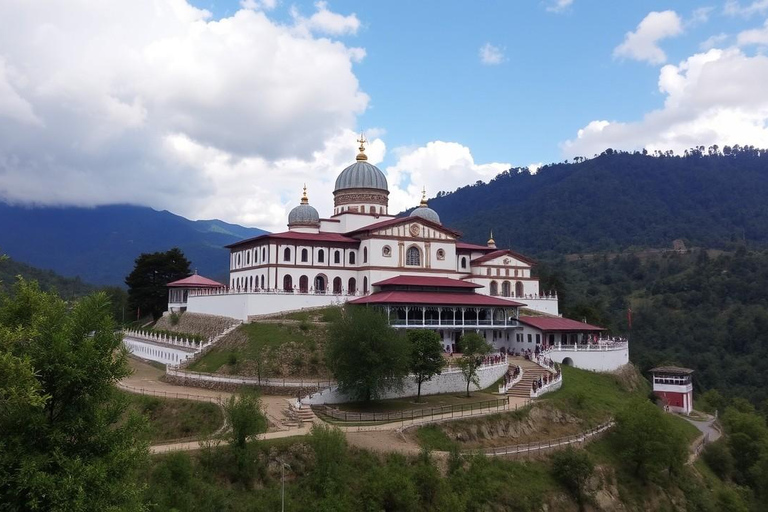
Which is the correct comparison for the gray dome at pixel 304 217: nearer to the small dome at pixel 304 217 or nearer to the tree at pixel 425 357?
the small dome at pixel 304 217

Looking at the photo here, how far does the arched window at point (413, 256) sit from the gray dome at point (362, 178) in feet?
32.4

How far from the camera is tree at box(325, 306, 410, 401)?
3734 cm

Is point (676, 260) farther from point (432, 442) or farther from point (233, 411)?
point (233, 411)

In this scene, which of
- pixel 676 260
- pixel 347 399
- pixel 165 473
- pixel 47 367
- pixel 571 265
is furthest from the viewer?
pixel 571 265

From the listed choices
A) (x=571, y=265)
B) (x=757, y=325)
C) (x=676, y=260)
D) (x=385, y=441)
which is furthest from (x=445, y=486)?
(x=571, y=265)

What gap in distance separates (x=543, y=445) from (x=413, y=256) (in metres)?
28.0

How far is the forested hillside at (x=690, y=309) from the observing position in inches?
3666

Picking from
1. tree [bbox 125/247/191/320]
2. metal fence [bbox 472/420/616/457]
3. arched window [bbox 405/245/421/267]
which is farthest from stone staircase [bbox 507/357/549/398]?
tree [bbox 125/247/191/320]

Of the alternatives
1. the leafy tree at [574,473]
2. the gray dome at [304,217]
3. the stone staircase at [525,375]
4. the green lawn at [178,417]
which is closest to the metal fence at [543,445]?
the leafy tree at [574,473]

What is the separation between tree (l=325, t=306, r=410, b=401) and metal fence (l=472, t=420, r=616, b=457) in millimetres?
6700

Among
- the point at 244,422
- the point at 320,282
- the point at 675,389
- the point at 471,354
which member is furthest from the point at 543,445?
the point at 320,282

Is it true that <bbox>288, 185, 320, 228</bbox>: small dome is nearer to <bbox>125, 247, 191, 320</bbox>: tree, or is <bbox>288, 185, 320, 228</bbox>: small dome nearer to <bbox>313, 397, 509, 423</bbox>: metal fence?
<bbox>125, 247, 191, 320</bbox>: tree

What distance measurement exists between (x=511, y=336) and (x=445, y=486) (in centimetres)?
3120

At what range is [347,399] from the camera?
133ft
